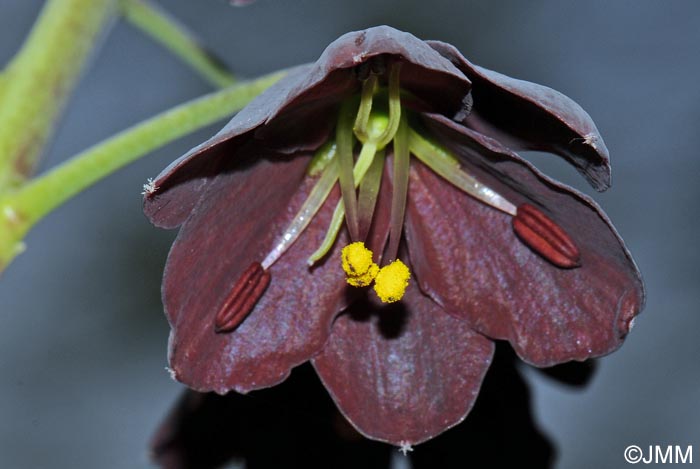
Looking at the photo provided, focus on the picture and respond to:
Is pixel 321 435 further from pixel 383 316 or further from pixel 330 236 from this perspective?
pixel 330 236

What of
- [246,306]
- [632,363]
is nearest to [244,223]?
[246,306]

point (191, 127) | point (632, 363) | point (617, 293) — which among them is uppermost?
point (191, 127)

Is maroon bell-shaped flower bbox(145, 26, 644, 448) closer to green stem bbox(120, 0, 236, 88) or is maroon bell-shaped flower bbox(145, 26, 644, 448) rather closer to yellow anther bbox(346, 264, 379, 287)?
yellow anther bbox(346, 264, 379, 287)

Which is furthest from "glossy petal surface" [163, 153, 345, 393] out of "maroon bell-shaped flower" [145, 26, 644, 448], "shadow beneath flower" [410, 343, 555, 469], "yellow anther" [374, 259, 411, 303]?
"shadow beneath flower" [410, 343, 555, 469]

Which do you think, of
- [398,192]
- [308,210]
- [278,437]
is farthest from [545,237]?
[278,437]

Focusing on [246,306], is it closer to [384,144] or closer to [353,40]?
[384,144]
